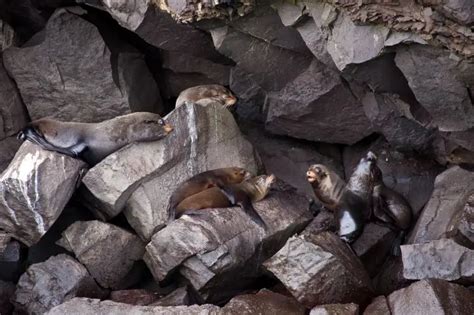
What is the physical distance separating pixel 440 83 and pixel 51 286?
11.6 ft

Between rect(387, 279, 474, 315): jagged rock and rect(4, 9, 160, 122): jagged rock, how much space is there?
401cm

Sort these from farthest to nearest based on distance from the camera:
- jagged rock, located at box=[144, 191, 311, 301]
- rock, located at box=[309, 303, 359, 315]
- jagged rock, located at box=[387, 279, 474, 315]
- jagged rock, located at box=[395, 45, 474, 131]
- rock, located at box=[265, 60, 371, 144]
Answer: rock, located at box=[265, 60, 371, 144] < jagged rock, located at box=[144, 191, 311, 301] < jagged rock, located at box=[395, 45, 474, 131] < rock, located at box=[309, 303, 359, 315] < jagged rock, located at box=[387, 279, 474, 315]

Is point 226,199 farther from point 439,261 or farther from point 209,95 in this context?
point 439,261

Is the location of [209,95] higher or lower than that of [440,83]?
lower

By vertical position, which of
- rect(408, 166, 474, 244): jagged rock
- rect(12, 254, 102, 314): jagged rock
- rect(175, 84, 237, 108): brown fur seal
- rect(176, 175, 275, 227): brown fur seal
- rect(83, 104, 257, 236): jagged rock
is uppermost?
rect(175, 84, 237, 108): brown fur seal

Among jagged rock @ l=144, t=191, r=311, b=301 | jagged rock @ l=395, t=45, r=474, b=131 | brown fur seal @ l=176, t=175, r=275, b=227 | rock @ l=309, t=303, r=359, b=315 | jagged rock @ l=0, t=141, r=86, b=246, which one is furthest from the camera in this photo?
brown fur seal @ l=176, t=175, r=275, b=227

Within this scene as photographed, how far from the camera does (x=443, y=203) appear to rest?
6664 mm

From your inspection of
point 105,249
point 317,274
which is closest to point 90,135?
point 105,249

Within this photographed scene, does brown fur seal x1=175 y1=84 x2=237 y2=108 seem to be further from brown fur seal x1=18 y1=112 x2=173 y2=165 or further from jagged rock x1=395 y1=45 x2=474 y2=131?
jagged rock x1=395 y1=45 x2=474 y2=131

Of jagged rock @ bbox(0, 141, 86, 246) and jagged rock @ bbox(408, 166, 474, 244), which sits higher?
jagged rock @ bbox(0, 141, 86, 246)

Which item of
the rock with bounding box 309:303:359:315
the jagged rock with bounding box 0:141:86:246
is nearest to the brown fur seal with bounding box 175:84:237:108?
the jagged rock with bounding box 0:141:86:246

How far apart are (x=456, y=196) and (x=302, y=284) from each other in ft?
5.57

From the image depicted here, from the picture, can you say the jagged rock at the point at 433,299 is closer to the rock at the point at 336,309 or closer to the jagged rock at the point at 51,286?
the rock at the point at 336,309

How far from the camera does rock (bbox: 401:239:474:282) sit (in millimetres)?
5609
